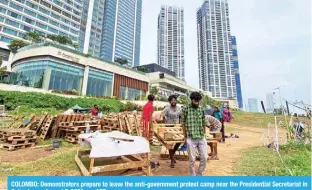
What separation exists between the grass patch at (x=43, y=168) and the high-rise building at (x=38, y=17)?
183 feet

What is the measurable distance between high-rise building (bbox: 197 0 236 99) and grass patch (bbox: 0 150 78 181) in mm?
96890

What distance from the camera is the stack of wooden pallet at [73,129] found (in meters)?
8.30

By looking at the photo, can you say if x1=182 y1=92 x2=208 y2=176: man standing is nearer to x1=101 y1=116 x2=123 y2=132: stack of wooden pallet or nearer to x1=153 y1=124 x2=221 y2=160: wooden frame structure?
x1=153 y1=124 x2=221 y2=160: wooden frame structure

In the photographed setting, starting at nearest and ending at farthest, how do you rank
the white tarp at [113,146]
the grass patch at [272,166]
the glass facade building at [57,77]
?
the white tarp at [113,146] < the grass patch at [272,166] < the glass facade building at [57,77]

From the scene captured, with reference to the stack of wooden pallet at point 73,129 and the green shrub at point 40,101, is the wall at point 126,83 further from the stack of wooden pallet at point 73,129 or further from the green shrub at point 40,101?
the stack of wooden pallet at point 73,129

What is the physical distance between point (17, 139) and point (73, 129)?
6.68 feet

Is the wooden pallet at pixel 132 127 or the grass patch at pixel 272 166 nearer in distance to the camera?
the grass patch at pixel 272 166

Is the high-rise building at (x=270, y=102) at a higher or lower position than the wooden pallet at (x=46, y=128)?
higher

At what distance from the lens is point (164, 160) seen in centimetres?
574

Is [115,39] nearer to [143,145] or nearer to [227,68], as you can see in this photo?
[227,68]

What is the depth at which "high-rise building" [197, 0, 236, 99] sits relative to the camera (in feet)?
322

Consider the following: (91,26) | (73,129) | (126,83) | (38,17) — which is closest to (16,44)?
(38,17)

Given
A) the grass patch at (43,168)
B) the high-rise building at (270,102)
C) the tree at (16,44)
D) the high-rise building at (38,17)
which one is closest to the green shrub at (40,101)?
the grass patch at (43,168)

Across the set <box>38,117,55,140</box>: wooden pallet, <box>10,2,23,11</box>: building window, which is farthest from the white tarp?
<box>10,2,23,11</box>: building window
